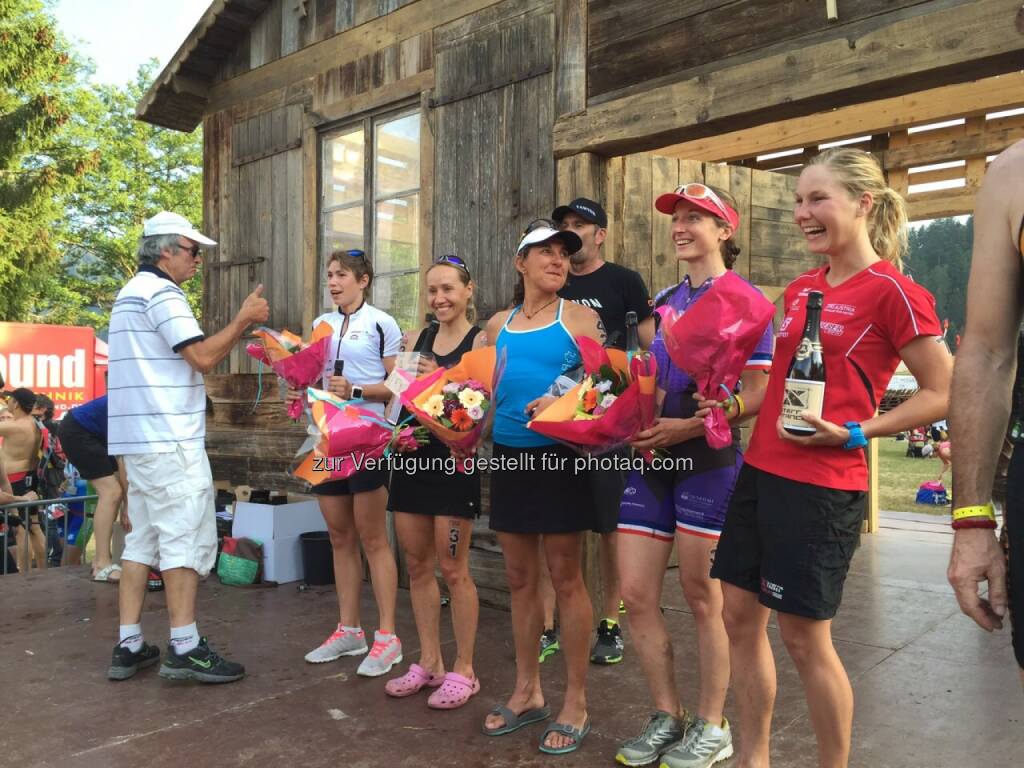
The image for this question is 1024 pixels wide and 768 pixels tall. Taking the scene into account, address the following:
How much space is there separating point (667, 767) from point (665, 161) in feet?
11.6

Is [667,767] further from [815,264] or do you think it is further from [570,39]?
[570,39]

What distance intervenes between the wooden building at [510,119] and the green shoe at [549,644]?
2132mm

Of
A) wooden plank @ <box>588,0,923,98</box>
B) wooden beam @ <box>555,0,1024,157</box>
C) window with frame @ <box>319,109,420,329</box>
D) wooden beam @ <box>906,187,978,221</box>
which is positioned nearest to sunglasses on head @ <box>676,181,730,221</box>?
wooden beam @ <box>555,0,1024,157</box>

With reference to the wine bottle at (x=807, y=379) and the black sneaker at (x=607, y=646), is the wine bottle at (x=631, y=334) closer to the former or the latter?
the wine bottle at (x=807, y=379)

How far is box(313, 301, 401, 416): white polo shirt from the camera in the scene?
4.18 meters

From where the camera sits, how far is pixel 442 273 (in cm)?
371

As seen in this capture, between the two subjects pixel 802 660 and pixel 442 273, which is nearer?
pixel 802 660

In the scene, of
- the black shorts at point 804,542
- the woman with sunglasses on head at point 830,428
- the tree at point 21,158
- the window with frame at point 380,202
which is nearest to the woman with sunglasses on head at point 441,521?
the woman with sunglasses on head at point 830,428

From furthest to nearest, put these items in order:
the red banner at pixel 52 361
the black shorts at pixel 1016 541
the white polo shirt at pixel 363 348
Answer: the red banner at pixel 52 361
the white polo shirt at pixel 363 348
the black shorts at pixel 1016 541

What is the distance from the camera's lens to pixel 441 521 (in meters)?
3.61

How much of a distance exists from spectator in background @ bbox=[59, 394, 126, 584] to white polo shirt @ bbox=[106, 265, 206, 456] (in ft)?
8.98

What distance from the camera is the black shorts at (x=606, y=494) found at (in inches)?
126

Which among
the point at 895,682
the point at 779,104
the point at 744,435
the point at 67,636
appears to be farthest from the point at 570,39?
the point at 67,636

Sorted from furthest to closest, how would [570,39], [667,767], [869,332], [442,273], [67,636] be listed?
[570,39], [67,636], [442,273], [667,767], [869,332]
